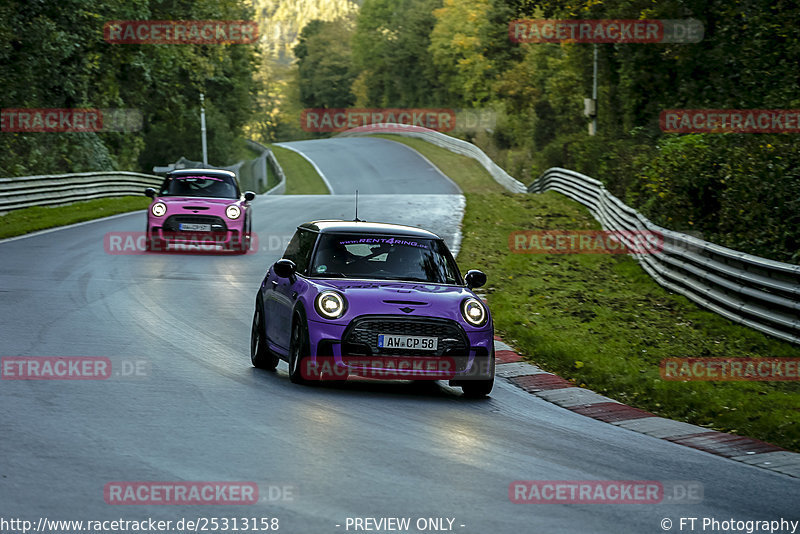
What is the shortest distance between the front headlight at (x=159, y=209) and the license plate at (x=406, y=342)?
1384 cm

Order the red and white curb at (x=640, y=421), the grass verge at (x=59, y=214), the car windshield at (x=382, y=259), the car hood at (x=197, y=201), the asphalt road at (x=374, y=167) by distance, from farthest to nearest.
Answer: the asphalt road at (x=374, y=167) → the grass verge at (x=59, y=214) → the car hood at (x=197, y=201) → the car windshield at (x=382, y=259) → the red and white curb at (x=640, y=421)

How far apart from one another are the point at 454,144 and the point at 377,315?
7123cm

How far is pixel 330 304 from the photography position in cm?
1014

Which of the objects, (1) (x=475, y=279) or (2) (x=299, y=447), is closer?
(2) (x=299, y=447)

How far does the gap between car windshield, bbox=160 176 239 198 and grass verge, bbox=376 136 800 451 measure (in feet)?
Result: 16.9

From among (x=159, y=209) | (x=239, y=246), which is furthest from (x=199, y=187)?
(x=239, y=246)

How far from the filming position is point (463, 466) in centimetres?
736

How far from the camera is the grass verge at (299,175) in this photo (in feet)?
226

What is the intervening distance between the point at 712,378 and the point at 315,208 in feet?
78.9

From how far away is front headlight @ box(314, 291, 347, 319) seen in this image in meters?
10.1

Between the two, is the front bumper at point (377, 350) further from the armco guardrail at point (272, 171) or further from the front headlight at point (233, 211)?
the armco guardrail at point (272, 171)

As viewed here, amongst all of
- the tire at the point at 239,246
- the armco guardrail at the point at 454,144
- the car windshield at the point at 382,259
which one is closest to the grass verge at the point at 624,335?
the car windshield at the point at 382,259

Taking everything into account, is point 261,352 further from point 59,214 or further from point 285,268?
point 59,214

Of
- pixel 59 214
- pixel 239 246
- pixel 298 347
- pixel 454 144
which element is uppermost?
pixel 454 144
